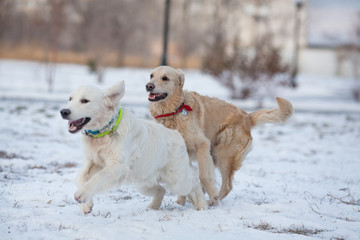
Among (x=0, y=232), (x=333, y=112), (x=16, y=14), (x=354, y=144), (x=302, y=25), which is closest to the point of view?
(x=0, y=232)

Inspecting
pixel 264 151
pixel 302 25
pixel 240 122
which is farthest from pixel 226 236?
pixel 302 25

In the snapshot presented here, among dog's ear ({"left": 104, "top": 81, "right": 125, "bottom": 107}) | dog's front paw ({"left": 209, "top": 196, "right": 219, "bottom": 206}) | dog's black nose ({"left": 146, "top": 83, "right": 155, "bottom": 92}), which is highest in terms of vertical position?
dog's ear ({"left": 104, "top": 81, "right": 125, "bottom": 107})

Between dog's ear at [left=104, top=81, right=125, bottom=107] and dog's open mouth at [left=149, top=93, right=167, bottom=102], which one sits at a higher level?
dog's ear at [left=104, top=81, right=125, bottom=107]

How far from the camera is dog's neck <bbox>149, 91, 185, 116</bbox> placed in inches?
222

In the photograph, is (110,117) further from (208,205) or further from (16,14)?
(16,14)

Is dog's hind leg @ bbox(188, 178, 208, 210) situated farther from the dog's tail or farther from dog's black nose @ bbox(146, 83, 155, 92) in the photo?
the dog's tail

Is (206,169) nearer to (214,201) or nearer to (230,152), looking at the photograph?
(214,201)

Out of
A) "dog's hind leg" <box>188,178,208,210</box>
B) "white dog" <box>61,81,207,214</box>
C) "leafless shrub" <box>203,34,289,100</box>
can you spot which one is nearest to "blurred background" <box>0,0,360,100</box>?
"leafless shrub" <box>203,34,289,100</box>

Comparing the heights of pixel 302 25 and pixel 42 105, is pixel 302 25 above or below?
above

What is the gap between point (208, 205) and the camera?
17.5ft

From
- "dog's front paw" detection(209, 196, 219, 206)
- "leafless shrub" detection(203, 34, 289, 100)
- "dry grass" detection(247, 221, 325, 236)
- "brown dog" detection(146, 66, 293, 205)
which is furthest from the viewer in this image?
"leafless shrub" detection(203, 34, 289, 100)

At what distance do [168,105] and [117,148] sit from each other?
1.67m

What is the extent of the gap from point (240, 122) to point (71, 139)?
451 cm

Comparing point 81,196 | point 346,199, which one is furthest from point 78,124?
point 346,199
